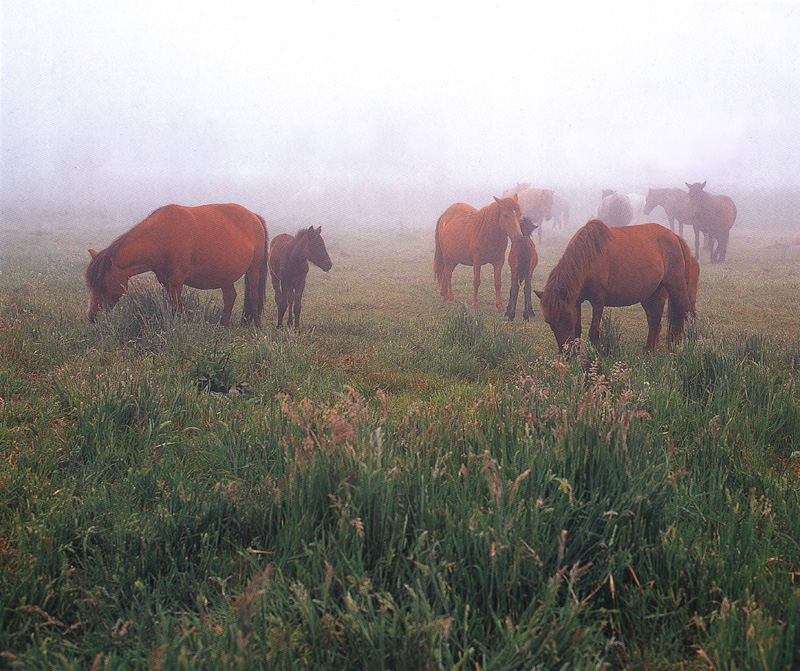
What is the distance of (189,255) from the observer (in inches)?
284

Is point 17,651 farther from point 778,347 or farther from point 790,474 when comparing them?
point 778,347

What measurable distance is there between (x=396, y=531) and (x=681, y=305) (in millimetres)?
6782

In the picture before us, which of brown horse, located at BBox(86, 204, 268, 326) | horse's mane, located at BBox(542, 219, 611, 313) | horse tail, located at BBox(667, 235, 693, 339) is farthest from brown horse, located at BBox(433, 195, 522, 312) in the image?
brown horse, located at BBox(86, 204, 268, 326)

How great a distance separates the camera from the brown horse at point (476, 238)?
10.9 metres

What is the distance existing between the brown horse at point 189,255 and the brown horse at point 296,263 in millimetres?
481

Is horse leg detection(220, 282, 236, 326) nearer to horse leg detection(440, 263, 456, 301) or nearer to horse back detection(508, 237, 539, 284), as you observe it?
horse back detection(508, 237, 539, 284)

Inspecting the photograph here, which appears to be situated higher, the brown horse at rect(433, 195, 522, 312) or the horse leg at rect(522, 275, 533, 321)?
the brown horse at rect(433, 195, 522, 312)

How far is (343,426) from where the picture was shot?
2154mm

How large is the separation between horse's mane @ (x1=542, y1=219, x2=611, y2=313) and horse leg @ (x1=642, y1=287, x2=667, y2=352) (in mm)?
1528

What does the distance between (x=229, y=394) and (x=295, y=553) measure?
265 cm

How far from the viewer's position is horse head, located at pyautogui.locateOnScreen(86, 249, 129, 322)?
638 centimetres

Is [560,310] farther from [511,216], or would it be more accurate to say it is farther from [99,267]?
[99,267]

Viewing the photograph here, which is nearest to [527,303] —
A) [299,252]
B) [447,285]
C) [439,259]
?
[447,285]

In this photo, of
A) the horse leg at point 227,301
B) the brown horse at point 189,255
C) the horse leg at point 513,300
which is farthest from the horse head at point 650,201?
the horse leg at point 227,301
